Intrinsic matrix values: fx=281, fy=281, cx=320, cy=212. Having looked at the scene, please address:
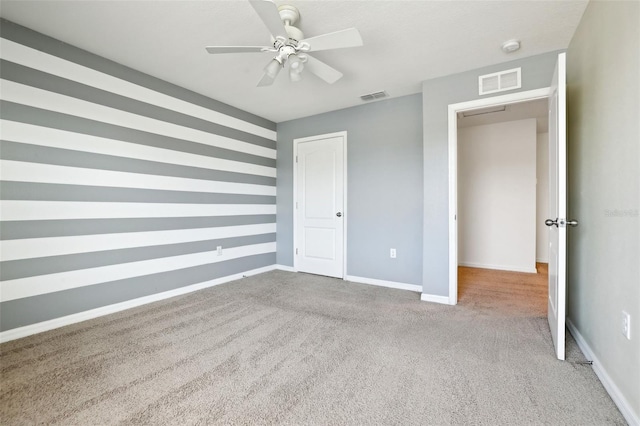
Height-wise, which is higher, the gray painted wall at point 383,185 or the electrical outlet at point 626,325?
the gray painted wall at point 383,185

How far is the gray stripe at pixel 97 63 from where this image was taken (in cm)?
214

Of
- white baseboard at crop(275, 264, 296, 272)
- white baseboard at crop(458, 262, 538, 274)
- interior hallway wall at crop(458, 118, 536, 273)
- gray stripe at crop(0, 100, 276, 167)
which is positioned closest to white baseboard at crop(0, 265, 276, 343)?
white baseboard at crop(275, 264, 296, 272)

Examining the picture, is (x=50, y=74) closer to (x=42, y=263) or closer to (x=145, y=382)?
(x=42, y=263)

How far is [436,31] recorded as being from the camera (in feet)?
7.23

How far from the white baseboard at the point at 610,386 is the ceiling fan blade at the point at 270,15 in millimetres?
2638

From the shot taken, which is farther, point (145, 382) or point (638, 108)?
point (145, 382)

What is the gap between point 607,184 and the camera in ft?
5.25

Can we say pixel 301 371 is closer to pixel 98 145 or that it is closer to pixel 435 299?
pixel 435 299

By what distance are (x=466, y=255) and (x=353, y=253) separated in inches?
94.4

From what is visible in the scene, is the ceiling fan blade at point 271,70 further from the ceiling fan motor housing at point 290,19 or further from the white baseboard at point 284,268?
the white baseboard at point 284,268

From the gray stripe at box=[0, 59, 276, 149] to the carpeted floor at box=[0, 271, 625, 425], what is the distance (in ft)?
6.45

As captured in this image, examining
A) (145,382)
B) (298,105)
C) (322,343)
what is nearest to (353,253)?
(322,343)

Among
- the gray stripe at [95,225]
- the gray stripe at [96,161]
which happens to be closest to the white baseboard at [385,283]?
the gray stripe at [95,225]

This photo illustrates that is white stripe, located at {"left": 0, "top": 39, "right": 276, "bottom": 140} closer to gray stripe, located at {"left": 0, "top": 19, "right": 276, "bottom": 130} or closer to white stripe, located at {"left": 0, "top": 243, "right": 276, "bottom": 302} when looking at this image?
gray stripe, located at {"left": 0, "top": 19, "right": 276, "bottom": 130}
